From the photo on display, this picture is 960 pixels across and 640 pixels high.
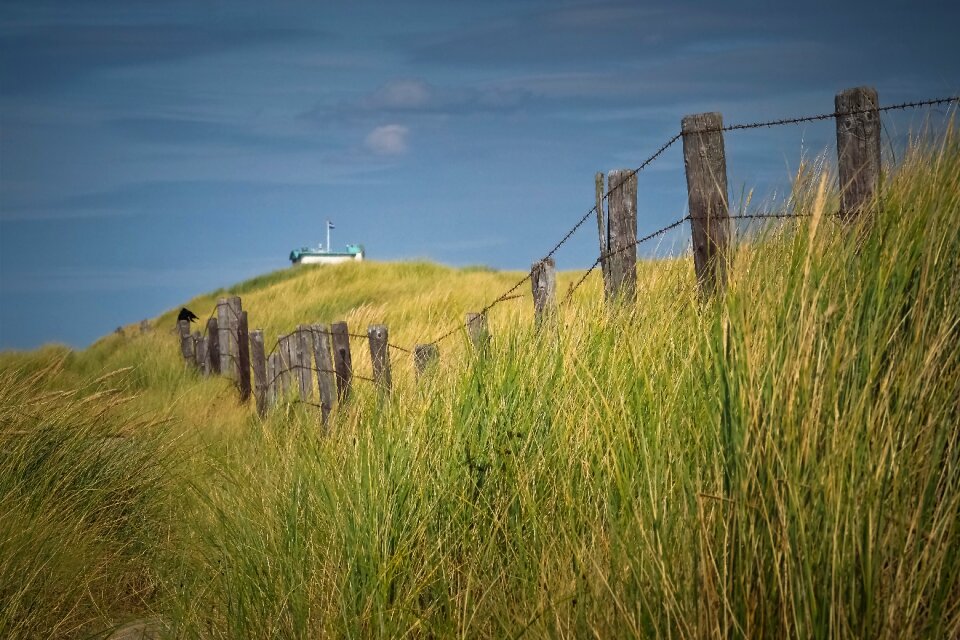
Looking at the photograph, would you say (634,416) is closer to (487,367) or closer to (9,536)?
(487,367)

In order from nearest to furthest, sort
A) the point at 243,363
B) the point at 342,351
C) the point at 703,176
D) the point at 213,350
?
the point at 703,176 → the point at 342,351 → the point at 243,363 → the point at 213,350

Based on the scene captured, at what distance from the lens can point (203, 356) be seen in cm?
1420

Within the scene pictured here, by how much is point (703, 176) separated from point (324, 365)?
426cm

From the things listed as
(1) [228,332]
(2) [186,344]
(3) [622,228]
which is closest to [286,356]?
(1) [228,332]

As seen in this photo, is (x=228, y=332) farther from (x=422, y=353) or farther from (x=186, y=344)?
(x=422, y=353)

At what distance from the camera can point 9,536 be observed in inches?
165

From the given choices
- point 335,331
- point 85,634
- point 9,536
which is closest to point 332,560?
point 85,634

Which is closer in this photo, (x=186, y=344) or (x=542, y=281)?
(x=542, y=281)

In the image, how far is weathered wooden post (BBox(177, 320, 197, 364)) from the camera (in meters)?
14.9

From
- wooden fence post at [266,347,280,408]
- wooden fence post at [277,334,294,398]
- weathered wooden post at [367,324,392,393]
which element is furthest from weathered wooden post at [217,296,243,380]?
weathered wooden post at [367,324,392,393]

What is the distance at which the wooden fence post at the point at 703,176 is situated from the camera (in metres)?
4.84

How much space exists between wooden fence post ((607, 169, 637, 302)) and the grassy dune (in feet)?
1.42

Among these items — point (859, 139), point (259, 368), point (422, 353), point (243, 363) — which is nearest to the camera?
point (859, 139)

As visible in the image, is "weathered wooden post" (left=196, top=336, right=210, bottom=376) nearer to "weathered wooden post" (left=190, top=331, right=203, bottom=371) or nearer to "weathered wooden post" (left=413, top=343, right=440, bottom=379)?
"weathered wooden post" (left=190, top=331, right=203, bottom=371)
